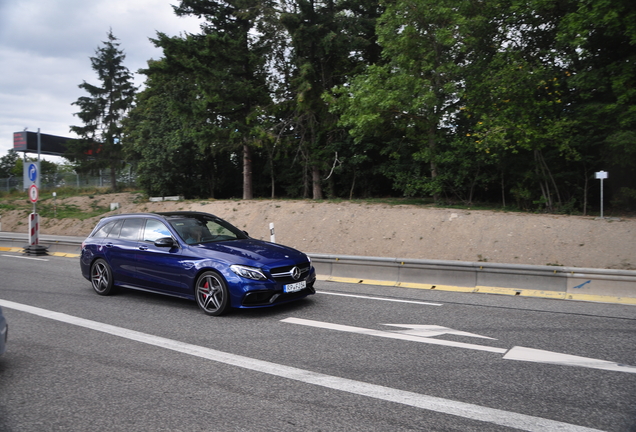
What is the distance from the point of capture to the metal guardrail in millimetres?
8266

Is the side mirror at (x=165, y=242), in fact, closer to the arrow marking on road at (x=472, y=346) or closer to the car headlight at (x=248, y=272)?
the car headlight at (x=248, y=272)

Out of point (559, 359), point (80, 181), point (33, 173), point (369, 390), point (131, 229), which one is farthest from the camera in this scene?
point (80, 181)

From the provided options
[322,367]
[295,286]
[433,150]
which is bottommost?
[322,367]

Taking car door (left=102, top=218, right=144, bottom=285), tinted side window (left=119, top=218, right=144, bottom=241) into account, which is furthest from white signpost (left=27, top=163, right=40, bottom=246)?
tinted side window (left=119, top=218, right=144, bottom=241)

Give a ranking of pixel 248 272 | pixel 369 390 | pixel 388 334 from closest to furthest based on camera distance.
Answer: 1. pixel 369 390
2. pixel 388 334
3. pixel 248 272

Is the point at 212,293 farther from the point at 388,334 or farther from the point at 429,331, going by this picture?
the point at 429,331

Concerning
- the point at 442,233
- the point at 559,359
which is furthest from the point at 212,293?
the point at 442,233

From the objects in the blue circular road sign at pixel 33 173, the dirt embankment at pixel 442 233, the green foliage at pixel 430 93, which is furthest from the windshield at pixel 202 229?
the blue circular road sign at pixel 33 173

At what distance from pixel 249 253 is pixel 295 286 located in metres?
0.88

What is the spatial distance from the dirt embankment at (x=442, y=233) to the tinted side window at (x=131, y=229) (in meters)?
8.30

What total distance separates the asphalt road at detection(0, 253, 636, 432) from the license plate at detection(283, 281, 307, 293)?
404 millimetres

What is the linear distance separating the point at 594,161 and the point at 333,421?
18405 mm

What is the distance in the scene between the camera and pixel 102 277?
878cm

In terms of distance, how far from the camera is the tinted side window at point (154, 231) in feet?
26.0
